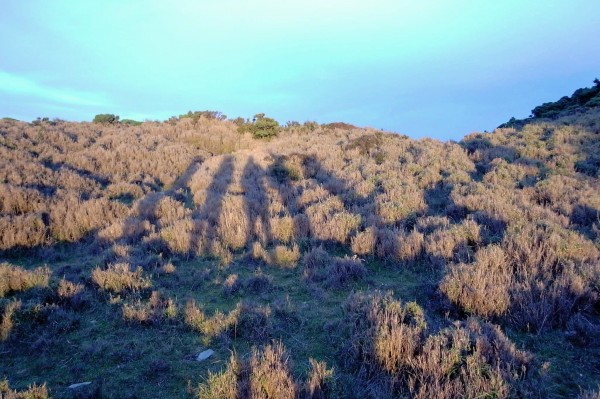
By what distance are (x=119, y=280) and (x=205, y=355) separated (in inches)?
92.2

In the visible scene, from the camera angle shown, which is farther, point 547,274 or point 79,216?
point 79,216

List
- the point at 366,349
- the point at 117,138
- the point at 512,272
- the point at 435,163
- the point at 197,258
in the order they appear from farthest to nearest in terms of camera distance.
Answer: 1. the point at 117,138
2. the point at 435,163
3. the point at 197,258
4. the point at 512,272
5. the point at 366,349

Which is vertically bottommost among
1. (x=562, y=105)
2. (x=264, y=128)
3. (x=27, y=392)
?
(x=27, y=392)

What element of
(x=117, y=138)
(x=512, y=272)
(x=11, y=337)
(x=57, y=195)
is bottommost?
(x=11, y=337)

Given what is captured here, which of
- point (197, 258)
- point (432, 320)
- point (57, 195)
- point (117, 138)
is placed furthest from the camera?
point (117, 138)

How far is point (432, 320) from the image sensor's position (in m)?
4.59

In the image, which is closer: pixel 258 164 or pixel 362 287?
pixel 362 287

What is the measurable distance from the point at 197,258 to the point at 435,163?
28.1ft

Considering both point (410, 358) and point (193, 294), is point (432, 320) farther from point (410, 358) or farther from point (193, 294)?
point (193, 294)

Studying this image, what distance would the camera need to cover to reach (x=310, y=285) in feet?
19.9

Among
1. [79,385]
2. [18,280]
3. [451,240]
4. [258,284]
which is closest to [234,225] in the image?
[258,284]

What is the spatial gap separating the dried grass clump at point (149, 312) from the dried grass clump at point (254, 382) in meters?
1.56

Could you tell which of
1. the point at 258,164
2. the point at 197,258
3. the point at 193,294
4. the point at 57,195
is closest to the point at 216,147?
the point at 258,164

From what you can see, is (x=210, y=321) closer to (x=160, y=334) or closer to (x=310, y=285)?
(x=160, y=334)
